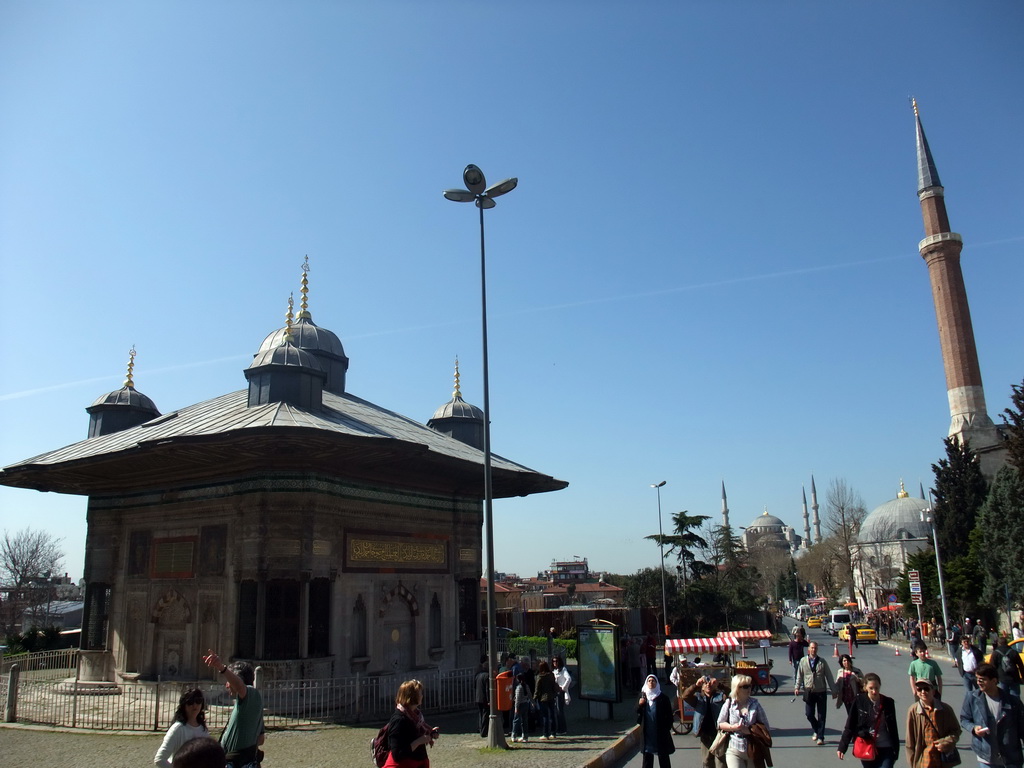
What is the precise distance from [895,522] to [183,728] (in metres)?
92.3

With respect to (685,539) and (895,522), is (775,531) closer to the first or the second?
(895,522)

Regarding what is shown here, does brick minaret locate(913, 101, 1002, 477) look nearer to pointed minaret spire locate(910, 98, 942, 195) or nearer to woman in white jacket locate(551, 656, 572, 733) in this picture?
pointed minaret spire locate(910, 98, 942, 195)

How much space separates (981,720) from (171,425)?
17533 millimetres

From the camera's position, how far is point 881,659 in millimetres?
27141

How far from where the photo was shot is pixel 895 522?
278 ft

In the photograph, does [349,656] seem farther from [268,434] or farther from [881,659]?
[881,659]

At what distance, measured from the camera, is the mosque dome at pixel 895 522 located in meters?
82.3

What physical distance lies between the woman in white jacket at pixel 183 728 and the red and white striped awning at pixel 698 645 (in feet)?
41.7

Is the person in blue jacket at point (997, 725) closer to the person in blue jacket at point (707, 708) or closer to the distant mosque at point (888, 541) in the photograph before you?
the person in blue jacket at point (707, 708)

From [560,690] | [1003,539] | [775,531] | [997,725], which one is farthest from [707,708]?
[775,531]

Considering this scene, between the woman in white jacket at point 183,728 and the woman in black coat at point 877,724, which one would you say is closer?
the woman in white jacket at point 183,728

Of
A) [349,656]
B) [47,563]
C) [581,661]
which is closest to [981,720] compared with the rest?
[581,661]

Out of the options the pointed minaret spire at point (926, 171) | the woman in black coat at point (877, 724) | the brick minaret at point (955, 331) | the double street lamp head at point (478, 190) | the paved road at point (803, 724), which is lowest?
the paved road at point (803, 724)

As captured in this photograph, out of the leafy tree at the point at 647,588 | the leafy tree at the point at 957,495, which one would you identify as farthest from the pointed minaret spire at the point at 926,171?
the leafy tree at the point at 647,588
